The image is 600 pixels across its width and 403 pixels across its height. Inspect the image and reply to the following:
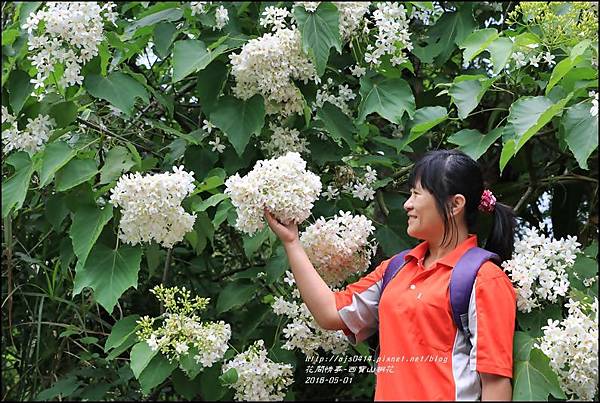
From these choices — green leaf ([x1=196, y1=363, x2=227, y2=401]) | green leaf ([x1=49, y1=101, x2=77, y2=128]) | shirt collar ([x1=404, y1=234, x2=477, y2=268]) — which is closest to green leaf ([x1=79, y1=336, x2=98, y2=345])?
green leaf ([x1=196, y1=363, x2=227, y2=401])

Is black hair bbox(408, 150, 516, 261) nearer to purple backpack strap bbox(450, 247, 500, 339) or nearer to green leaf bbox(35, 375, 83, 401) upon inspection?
purple backpack strap bbox(450, 247, 500, 339)

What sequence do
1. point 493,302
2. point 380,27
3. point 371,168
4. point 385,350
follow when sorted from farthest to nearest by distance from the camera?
point 371,168 → point 380,27 → point 385,350 → point 493,302

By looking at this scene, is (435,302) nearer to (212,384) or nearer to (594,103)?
(594,103)

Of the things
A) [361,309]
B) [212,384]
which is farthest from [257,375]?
[361,309]

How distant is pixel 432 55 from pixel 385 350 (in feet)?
4.03

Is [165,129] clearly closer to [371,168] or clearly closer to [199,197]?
[199,197]

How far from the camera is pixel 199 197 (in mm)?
2455

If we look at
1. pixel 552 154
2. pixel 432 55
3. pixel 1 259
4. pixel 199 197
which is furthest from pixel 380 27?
pixel 1 259

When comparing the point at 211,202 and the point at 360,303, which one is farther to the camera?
the point at 211,202

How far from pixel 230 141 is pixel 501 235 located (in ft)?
2.82

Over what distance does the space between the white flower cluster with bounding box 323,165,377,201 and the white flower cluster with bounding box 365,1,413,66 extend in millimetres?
363

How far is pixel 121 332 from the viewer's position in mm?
2465

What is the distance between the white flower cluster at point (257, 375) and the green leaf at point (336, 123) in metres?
0.71

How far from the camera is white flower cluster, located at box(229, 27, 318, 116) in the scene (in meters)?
2.48
